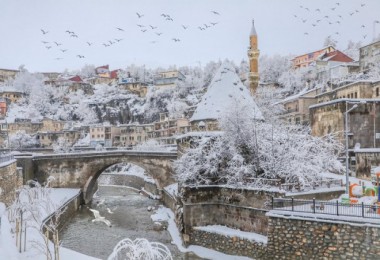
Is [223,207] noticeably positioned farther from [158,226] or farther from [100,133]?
[100,133]

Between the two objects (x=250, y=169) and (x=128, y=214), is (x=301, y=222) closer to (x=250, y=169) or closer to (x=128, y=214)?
(x=250, y=169)

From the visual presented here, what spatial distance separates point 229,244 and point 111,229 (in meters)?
11.4

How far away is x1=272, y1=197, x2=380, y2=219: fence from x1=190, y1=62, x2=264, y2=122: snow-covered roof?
27.2 feet

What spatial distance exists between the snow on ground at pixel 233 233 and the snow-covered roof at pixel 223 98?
706cm

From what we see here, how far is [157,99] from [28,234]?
78768 mm

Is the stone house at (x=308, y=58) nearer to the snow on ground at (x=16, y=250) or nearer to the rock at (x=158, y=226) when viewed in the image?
the rock at (x=158, y=226)

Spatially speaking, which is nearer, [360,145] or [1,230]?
[1,230]

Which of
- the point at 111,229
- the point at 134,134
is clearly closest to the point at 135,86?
the point at 134,134

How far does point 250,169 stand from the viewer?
24219 mm

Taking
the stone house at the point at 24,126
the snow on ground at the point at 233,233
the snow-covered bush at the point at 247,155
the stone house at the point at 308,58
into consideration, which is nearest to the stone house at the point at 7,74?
the stone house at the point at 24,126

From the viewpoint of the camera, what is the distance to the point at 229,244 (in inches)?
870

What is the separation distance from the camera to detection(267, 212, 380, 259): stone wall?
15602 mm

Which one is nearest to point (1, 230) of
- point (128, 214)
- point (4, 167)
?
point (4, 167)

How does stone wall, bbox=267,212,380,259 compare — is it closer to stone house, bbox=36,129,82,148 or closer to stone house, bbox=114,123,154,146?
stone house, bbox=114,123,154,146
